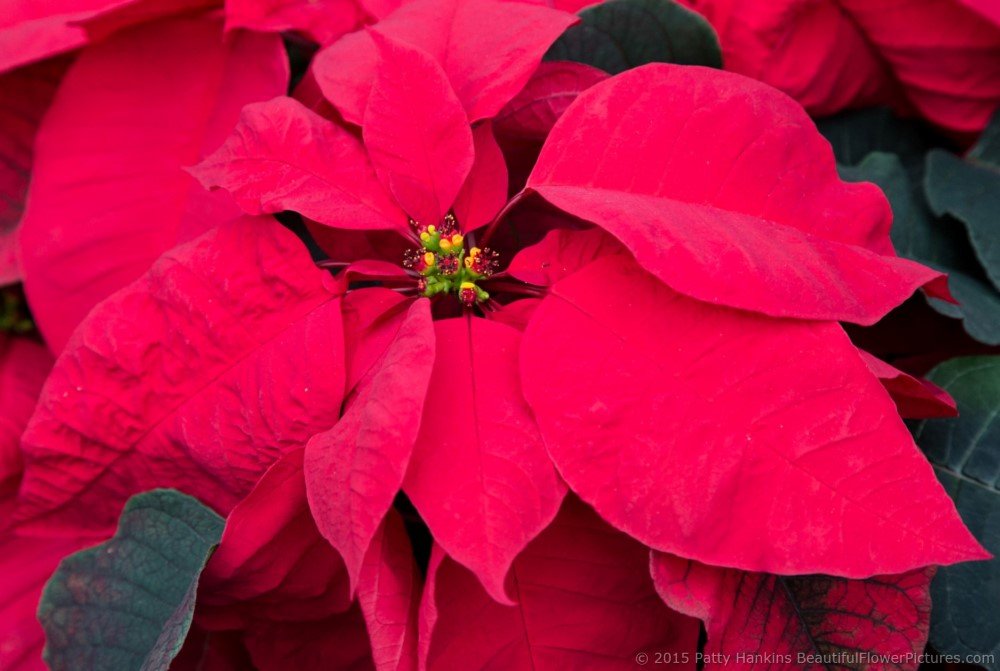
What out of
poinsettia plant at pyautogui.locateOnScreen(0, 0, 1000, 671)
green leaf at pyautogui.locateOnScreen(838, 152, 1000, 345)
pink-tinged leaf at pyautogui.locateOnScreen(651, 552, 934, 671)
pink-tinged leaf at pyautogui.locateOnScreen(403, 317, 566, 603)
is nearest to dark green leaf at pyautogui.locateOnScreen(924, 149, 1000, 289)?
green leaf at pyautogui.locateOnScreen(838, 152, 1000, 345)

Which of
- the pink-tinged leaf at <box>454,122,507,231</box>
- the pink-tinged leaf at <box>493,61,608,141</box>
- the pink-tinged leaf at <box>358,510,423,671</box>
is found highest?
the pink-tinged leaf at <box>493,61,608,141</box>

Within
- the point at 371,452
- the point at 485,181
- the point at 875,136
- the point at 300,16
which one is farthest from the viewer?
the point at 875,136

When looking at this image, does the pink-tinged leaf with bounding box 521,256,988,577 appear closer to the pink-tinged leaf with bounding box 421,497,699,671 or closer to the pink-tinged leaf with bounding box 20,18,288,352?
the pink-tinged leaf with bounding box 421,497,699,671

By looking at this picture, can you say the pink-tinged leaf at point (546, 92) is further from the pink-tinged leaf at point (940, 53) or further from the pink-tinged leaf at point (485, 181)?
the pink-tinged leaf at point (940, 53)

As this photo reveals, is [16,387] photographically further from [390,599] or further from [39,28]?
[390,599]

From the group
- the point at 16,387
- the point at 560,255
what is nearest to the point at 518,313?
the point at 560,255

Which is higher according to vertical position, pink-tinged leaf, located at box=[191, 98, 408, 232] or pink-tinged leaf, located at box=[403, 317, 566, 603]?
pink-tinged leaf, located at box=[191, 98, 408, 232]

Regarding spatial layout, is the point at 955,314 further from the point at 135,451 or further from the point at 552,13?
the point at 135,451

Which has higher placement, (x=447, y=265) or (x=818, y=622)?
(x=447, y=265)
